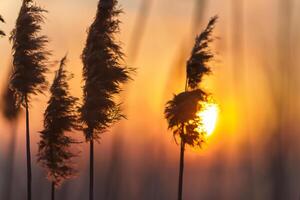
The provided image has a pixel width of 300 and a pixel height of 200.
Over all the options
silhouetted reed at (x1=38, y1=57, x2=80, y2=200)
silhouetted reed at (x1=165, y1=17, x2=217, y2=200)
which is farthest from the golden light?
silhouetted reed at (x1=38, y1=57, x2=80, y2=200)

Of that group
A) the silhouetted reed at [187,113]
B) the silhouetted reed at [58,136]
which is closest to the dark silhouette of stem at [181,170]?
the silhouetted reed at [187,113]

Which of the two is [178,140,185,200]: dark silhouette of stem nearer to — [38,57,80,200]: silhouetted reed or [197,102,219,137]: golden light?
[197,102,219,137]: golden light

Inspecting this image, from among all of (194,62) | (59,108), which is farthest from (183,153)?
(59,108)

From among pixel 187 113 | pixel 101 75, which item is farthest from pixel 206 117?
pixel 101 75

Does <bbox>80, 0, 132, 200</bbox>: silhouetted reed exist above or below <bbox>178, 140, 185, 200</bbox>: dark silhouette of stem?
above

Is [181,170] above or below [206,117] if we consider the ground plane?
below

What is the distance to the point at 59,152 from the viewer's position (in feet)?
123

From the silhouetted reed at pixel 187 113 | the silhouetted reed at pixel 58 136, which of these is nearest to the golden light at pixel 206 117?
the silhouetted reed at pixel 187 113

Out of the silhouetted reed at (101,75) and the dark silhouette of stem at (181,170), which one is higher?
the silhouetted reed at (101,75)

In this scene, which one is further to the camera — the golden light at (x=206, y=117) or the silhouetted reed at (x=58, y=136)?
the silhouetted reed at (x=58, y=136)

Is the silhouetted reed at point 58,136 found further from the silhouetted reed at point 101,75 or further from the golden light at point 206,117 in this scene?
the golden light at point 206,117

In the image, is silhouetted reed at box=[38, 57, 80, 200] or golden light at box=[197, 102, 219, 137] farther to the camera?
silhouetted reed at box=[38, 57, 80, 200]

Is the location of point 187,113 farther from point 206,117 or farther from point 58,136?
point 58,136

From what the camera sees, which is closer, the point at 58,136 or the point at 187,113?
the point at 187,113
